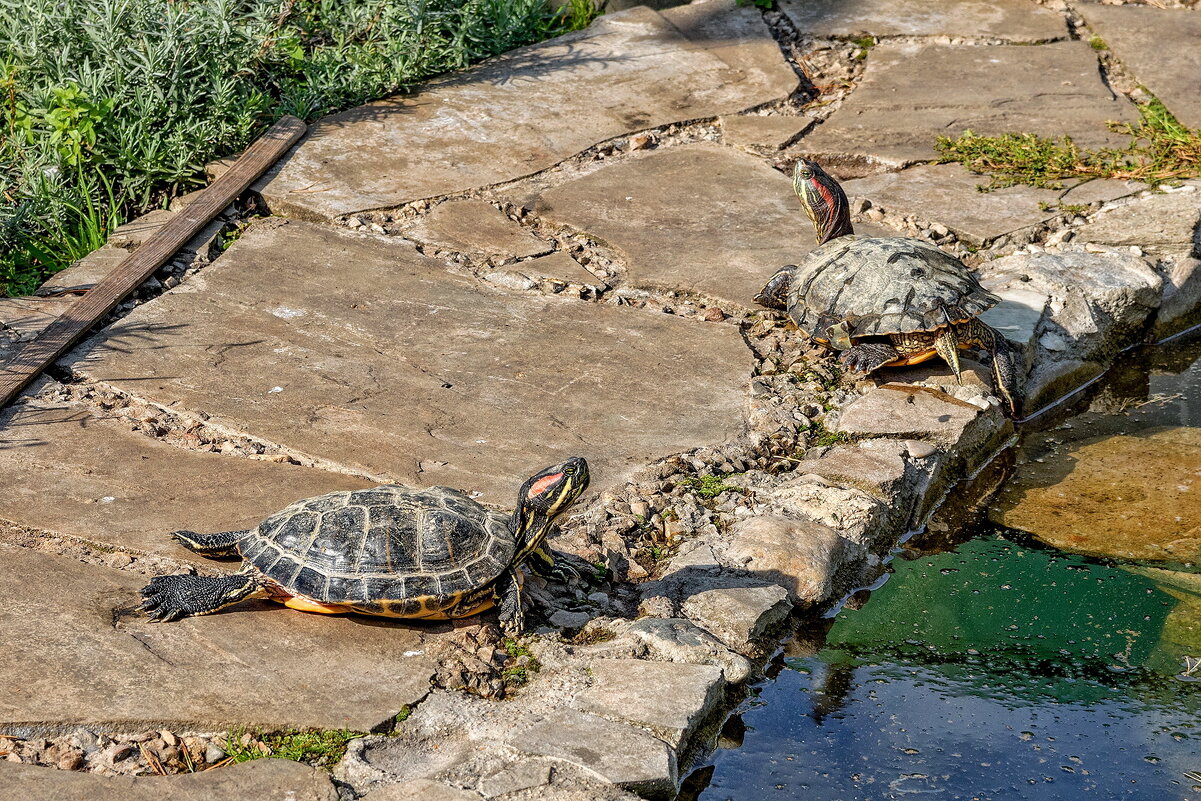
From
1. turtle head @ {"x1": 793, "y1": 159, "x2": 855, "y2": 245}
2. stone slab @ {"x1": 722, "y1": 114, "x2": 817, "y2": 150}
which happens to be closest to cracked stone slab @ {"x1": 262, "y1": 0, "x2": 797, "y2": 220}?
stone slab @ {"x1": 722, "y1": 114, "x2": 817, "y2": 150}

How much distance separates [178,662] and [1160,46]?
23.6ft

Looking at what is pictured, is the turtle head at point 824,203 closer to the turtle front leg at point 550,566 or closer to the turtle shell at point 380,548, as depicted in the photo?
the turtle front leg at point 550,566

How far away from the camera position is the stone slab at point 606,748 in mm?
2738

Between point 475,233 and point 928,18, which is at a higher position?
point 928,18

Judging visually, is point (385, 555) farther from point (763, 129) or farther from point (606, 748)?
point (763, 129)

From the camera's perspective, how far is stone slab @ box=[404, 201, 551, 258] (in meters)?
5.54

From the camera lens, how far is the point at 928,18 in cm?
820

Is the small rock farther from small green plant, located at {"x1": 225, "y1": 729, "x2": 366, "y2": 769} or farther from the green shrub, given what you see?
the green shrub

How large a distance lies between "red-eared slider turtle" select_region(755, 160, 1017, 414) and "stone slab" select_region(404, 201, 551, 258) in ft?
3.96

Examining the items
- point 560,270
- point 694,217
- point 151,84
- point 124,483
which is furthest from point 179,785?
point 151,84

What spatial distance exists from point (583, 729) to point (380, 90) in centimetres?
498

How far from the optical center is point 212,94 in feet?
20.4

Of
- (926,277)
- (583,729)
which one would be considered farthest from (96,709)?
(926,277)

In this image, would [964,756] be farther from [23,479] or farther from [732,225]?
[732,225]
